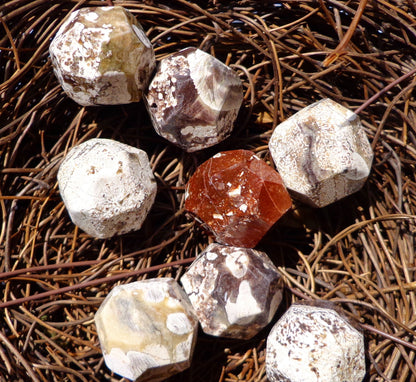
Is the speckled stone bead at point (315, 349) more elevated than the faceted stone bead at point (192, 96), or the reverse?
the faceted stone bead at point (192, 96)

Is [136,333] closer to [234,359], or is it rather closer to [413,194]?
[234,359]

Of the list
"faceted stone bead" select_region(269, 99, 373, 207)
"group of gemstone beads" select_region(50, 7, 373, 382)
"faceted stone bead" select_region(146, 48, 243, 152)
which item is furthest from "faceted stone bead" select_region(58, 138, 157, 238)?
"faceted stone bead" select_region(269, 99, 373, 207)

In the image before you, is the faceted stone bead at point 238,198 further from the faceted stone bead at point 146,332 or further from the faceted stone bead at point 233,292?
the faceted stone bead at point 146,332

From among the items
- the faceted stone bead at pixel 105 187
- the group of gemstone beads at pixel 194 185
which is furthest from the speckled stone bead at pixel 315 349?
the faceted stone bead at pixel 105 187

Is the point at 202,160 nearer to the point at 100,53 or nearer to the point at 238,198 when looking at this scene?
the point at 238,198

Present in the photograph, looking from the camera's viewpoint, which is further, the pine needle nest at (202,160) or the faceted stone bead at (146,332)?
the pine needle nest at (202,160)

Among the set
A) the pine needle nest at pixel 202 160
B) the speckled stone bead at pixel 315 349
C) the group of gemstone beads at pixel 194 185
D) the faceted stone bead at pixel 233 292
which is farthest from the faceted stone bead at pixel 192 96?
the speckled stone bead at pixel 315 349

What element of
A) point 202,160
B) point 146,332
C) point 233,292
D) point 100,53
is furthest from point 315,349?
point 100,53

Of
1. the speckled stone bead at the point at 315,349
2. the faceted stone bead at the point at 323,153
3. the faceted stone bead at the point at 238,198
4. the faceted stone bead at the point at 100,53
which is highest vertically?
the faceted stone bead at the point at 100,53

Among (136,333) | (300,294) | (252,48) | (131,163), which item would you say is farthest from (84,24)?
(300,294)
